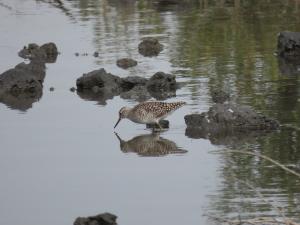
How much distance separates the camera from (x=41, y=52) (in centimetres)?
2395

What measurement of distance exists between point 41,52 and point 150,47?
2.41m

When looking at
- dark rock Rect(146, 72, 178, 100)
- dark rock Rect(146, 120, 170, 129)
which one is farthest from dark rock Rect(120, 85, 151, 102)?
dark rock Rect(146, 120, 170, 129)

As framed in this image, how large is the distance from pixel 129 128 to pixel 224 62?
17.4ft

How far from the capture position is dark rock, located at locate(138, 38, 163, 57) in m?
24.2

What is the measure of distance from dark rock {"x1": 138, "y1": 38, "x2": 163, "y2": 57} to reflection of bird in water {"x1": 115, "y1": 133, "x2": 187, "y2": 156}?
7.60 metres

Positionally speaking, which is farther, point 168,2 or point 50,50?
point 168,2

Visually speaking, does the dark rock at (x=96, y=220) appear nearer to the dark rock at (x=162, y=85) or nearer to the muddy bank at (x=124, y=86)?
the muddy bank at (x=124, y=86)

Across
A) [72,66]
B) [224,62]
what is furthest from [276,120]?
[72,66]

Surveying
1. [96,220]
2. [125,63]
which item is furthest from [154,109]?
[125,63]

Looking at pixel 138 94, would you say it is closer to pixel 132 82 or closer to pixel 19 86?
pixel 132 82

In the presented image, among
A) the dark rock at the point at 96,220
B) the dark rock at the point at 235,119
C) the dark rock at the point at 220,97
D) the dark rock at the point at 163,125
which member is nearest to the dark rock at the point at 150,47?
the dark rock at the point at 220,97

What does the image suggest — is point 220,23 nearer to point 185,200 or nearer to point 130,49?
point 130,49

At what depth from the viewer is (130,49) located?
81.0 ft

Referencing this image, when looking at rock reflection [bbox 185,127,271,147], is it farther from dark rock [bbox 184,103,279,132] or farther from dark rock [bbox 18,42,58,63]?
dark rock [bbox 18,42,58,63]
